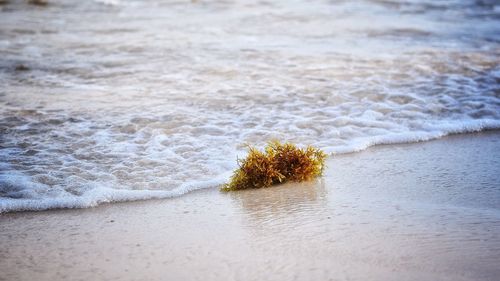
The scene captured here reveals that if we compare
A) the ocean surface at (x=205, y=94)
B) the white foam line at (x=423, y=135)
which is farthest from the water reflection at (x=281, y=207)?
the white foam line at (x=423, y=135)

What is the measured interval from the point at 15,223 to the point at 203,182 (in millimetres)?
1362

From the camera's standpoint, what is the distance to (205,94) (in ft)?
22.2

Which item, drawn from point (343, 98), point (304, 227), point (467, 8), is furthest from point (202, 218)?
point (467, 8)

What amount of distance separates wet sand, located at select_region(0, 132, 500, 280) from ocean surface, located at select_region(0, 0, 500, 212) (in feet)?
1.48

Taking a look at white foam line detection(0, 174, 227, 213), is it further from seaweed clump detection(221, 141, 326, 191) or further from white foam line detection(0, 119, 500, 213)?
seaweed clump detection(221, 141, 326, 191)

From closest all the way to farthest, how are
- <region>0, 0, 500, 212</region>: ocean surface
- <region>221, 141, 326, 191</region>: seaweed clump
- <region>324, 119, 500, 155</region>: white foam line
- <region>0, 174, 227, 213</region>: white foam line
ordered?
<region>0, 174, 227, 213</region>: white foam line, <region>221, 141, 326, 191</region>: seaweed clump, <region>0, 0, 500, 212</region>: ocean surface, <region>324, 119, 500, 155</region>: white foam line

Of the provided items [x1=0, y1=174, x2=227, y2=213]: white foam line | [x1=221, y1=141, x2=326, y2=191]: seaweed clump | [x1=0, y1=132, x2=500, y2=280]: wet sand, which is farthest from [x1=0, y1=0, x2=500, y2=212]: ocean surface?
[x1=0, y1=132, x2=500, y2=280]: wet sand

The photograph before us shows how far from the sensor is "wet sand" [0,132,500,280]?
2799mm

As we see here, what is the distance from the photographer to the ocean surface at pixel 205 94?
178 inches

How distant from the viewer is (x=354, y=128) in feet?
18.1

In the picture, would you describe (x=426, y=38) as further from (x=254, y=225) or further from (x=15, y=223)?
(x=15, y=223)

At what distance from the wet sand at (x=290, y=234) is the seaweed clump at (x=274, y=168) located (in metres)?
0.10

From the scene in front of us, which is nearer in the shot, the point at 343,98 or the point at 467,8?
the point at 343,98

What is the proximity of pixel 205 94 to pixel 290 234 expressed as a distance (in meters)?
3.82
